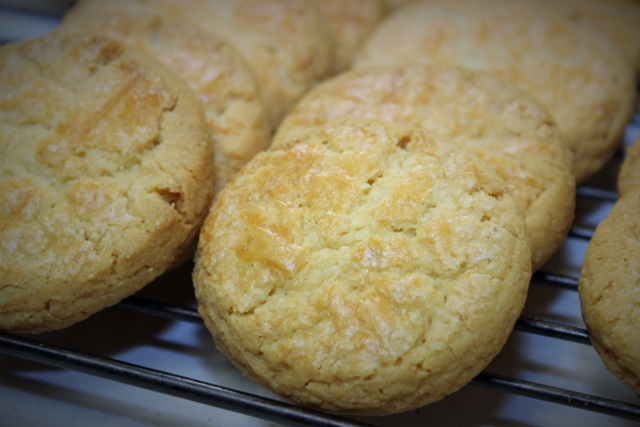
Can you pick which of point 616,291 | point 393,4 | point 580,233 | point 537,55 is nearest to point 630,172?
point 580,233

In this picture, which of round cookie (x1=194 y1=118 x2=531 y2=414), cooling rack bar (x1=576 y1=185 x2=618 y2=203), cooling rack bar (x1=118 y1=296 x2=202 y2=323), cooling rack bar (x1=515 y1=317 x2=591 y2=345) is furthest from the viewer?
cooling rack bar (x1=576 y1=185 x2=618 y2=203)

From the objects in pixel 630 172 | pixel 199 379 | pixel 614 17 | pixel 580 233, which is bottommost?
pixel 199 379

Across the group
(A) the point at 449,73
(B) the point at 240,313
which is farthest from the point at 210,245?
(A) the point at 449,73

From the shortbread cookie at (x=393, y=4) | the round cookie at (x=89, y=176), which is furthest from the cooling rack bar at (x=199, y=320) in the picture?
the shortbread cookie at (x=393, y=4)

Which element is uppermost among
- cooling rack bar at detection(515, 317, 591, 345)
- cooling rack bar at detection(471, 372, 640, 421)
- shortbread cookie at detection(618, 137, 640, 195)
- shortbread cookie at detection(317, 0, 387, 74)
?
shortbread cookie at detection(317, 0, 387, 74)

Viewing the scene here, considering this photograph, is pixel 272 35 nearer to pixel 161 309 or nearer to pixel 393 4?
pixel 393 4

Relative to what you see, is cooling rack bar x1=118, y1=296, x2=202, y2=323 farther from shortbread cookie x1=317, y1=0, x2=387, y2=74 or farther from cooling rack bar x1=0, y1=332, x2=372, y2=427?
shortbread cookie x1=317, y1=0, x2=387, y2=74

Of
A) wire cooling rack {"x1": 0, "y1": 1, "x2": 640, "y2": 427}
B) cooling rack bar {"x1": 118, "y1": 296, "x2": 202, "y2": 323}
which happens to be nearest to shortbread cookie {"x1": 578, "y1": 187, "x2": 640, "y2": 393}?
wire cooling rack {"x1": 0, "y1": 1, "x2": 640, "y2": 427}
